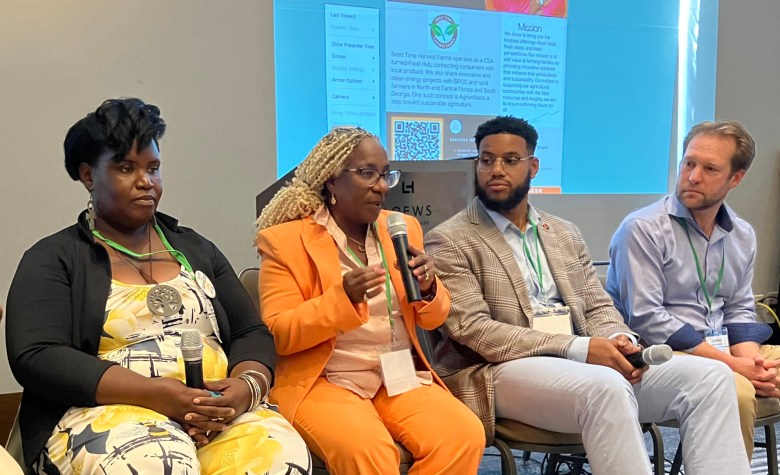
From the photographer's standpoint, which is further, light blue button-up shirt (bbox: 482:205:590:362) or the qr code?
the qr code

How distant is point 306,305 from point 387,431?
0.40 metres

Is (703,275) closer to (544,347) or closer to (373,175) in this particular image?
(544,347)

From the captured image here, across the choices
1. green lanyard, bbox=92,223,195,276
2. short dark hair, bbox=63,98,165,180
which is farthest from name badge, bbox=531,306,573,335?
short dark hair, bbox=63,98,165,180

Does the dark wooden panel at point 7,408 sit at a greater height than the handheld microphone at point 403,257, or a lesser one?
lesser

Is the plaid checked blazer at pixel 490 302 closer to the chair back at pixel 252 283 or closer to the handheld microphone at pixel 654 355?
the handheld microphone at pixel 654 355

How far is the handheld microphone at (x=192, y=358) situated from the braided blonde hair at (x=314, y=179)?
648mm

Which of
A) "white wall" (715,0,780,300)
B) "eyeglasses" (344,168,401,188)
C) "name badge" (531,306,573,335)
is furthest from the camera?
"white wall" (715,0,780,300)

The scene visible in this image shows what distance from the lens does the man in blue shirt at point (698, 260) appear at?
2.42 m

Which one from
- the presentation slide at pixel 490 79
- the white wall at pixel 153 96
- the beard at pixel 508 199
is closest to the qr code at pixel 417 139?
the presentation slide at pixel 490 79

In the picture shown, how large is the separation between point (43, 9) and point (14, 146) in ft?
2.19

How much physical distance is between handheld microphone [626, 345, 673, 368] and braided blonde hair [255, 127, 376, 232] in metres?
1.05

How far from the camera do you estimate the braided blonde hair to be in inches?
78.4

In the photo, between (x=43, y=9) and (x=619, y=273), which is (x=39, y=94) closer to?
(x=43, y=9)

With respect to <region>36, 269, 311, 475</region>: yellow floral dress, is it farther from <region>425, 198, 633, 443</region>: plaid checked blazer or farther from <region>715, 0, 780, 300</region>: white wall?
<region>715, 0, 780, 300</region>: white wall
